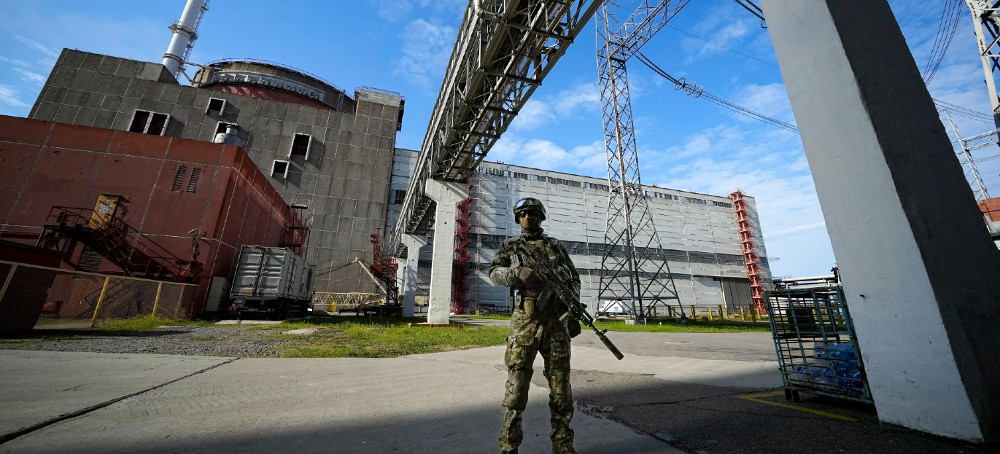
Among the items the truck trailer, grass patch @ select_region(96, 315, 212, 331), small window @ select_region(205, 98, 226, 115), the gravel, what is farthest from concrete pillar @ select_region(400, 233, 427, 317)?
small window @ select_region(205, 98, 226, 115)

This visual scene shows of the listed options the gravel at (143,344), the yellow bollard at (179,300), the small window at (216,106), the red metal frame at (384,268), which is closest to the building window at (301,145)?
the small window at (216,106)

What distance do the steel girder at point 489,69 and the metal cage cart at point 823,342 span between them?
6880 millimetres

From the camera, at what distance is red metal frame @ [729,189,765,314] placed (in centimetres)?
4206

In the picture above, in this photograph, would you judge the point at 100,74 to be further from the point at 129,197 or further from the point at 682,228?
the point at 682,228

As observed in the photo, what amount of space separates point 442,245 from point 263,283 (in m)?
8.01

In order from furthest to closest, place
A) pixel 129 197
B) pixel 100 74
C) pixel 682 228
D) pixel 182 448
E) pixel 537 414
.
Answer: pixel 682 228 < pixel 100 74 < pixel 129 197 < pixel 537 414 < pixel 182 448

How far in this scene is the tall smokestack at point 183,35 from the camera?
36.8 metres

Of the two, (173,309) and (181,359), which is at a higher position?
(173,309)

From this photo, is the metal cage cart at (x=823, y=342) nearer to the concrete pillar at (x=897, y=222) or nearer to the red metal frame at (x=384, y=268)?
the concrete pillar at (x=897, y=222)

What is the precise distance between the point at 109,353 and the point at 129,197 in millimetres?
15291

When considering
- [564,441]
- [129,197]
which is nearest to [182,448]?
[564,441]

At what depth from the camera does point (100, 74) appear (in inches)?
1240

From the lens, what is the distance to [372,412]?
2938 mm

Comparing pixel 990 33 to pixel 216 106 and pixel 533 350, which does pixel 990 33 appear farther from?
pixel 216 106
